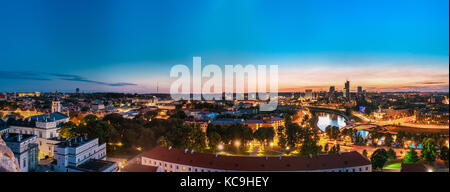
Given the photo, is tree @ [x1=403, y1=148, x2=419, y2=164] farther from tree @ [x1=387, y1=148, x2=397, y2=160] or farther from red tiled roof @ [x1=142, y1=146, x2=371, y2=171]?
red tiled roof @ [x1=142, y1=146, x2=371, y2=171]

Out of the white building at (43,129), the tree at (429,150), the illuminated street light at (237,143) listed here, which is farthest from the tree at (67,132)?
the tree at (429,150)

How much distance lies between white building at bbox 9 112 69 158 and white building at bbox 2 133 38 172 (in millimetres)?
1379

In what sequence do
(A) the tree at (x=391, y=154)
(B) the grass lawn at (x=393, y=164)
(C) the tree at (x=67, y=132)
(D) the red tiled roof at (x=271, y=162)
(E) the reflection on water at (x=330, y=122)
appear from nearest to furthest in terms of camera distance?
(D) the red tiled roof at (x=271, y=162), (B) the grass lawn at (x=393, y=164), (A) the tree at (x=391, y=154), (C) the tree at (x=67, y=132), (E) the reflection on water at (x=330, y=122)

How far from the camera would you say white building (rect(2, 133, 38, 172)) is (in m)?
5.59

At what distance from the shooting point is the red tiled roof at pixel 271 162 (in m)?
5.43

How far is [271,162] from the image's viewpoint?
5613 millimetres

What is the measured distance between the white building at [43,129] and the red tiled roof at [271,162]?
15.2 ft

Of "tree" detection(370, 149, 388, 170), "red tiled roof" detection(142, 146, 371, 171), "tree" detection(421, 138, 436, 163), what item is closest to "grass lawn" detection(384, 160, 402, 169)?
"tree" detection(370, 149, 388, 170)

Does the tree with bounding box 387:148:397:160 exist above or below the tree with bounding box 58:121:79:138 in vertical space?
below

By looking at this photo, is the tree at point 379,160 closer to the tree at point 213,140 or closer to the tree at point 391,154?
the tree at point 391,154

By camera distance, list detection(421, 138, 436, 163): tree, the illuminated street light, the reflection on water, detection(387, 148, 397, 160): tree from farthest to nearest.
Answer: the reflection on water → the illuminated street light → detection(387, 148, 397, 160): tree → detection(421, 138, 436, 163): tree

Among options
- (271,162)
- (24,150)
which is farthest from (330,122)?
(24,150)
